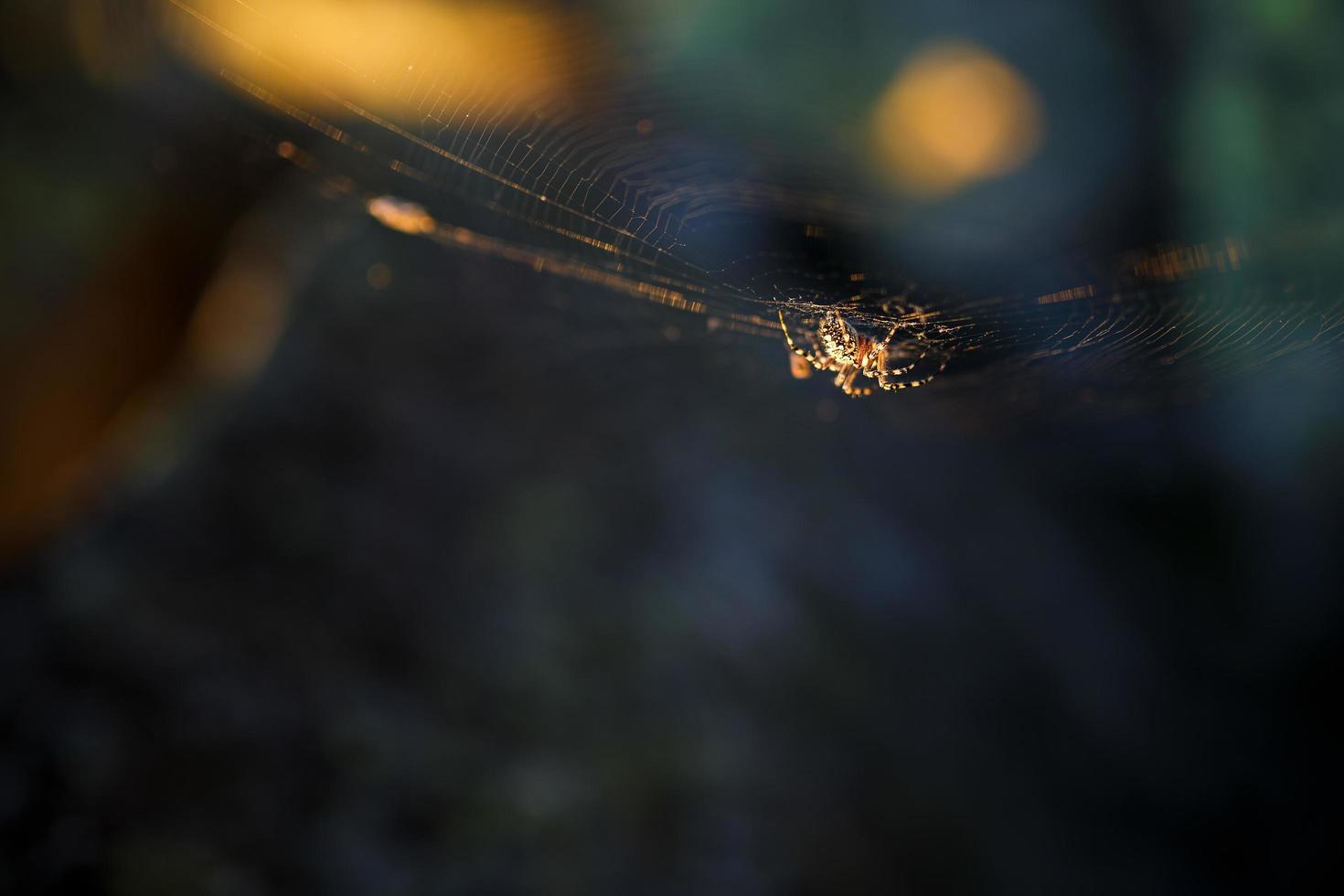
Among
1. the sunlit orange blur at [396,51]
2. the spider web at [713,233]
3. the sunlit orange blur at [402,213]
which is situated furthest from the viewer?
the sunlit orange blur at [402,213]

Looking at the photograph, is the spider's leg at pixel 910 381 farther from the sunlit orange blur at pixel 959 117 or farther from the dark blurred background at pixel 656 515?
the sunlit orange blur at pixel 959 117

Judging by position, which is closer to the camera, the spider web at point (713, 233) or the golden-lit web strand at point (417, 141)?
the spider web at point (713, 233)

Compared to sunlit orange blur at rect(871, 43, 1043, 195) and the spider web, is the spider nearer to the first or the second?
the spider web

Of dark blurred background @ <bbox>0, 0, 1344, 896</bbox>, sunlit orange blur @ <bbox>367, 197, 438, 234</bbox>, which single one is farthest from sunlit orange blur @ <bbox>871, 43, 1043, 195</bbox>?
sunlit orange blur @ <bbox>367, 197, 438, 234</bbox>

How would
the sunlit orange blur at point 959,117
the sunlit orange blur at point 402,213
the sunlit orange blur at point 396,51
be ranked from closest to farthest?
the sunlit orange blur at point 396,51
the sunlit orange blur at point 402,213
the sunlit orange blur at point 959,117

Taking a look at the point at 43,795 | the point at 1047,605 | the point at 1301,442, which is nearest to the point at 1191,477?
the point at 1301,442

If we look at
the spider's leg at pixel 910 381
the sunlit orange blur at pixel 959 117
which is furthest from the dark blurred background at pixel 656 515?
the spider's leg at pixel 910 381

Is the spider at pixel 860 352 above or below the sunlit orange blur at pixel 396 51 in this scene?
below
